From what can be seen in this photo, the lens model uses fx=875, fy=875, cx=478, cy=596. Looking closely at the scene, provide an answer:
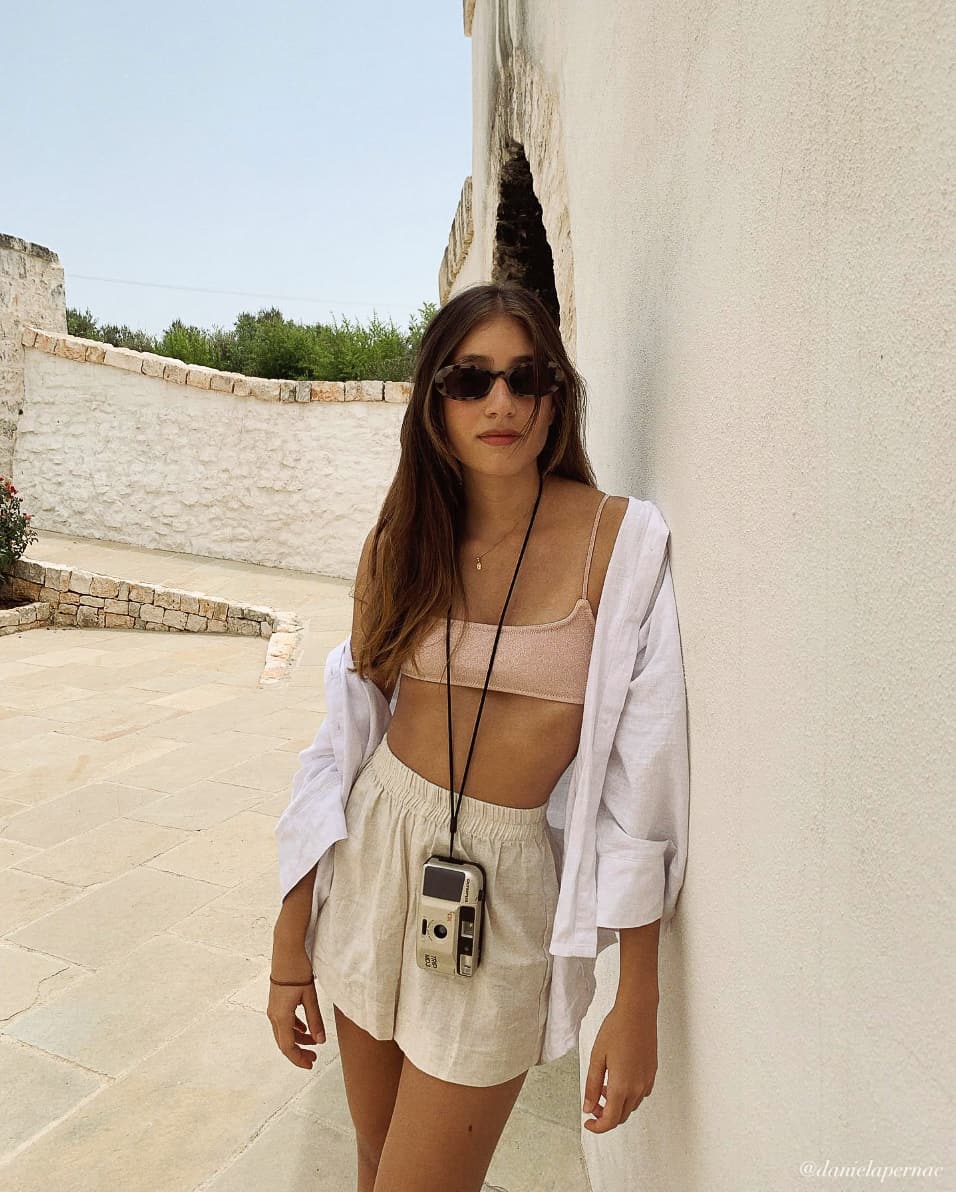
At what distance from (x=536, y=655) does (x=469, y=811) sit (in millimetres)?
252

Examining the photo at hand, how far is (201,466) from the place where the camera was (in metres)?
11.3

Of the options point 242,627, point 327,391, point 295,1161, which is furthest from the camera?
point 327,391

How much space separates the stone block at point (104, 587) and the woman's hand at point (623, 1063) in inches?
342

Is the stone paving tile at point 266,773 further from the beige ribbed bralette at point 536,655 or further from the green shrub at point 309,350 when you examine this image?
the green shrub at point 309,350

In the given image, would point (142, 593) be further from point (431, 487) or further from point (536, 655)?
point (536, 655)

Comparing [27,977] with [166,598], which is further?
Answer: [166,598]

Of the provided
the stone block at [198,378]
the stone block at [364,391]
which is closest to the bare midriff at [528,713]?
the stone block at [364,391]

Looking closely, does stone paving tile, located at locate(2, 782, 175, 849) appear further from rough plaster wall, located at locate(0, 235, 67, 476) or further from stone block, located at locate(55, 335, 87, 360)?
rough plaster wall, located at locate(0, 235, 67, 476)

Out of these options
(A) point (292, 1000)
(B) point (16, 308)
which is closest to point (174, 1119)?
(A) point (292, 1000)

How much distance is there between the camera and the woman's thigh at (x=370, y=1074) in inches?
55.0

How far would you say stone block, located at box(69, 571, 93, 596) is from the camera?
353 inches

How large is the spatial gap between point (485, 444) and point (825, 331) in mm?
689

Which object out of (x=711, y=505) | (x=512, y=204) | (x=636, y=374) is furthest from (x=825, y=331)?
(x=512, y=204)

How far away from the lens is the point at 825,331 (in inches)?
26.9
